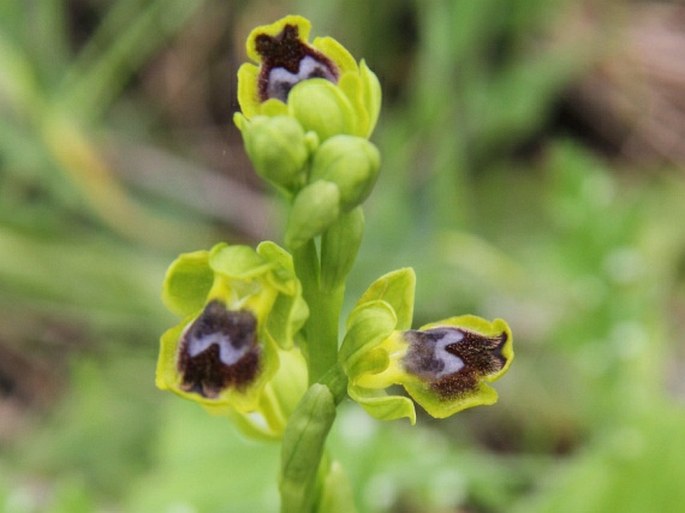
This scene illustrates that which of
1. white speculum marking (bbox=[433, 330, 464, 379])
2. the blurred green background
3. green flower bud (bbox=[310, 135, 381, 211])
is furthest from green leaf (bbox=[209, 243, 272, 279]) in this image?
the blurred green background

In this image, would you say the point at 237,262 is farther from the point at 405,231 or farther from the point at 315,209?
the point at 405,231

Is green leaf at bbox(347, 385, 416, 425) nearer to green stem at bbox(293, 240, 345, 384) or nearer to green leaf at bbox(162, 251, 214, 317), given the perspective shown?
green stem at bbox(293, 240, 345, 384)

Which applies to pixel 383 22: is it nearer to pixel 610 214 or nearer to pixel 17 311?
pixel 610 214

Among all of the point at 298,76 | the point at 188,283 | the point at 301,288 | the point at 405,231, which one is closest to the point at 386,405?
the point at 301,288

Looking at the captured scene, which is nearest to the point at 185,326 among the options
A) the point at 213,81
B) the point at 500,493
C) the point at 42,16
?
the point at 500,493

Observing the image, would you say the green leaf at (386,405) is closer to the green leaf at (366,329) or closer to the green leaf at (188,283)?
the green leaf at (366,329)

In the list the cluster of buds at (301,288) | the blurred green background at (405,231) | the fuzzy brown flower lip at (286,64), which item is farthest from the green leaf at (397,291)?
the blurred green background at (405,231)
